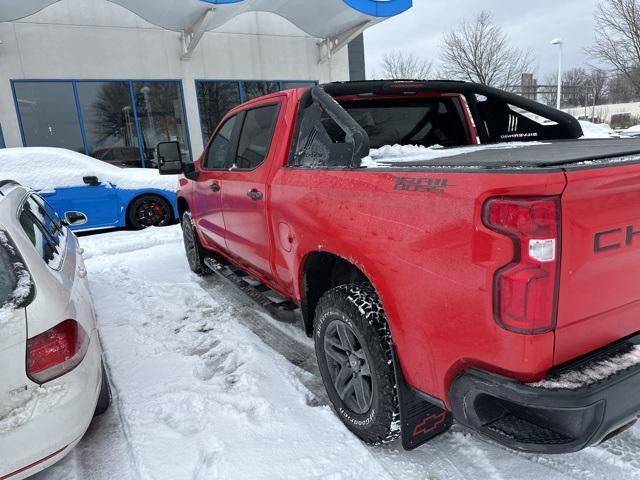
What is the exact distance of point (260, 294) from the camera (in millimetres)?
3775

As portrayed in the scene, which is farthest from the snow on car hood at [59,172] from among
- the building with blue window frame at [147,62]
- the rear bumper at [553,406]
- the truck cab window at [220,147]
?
the rear bumper at [553,406]

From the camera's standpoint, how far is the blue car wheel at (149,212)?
A: 849 cm

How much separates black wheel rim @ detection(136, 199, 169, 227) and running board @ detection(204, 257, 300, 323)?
13.6ft

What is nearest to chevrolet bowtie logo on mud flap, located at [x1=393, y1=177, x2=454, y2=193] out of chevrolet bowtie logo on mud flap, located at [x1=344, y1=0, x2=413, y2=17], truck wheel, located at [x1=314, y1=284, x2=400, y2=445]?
truck wheel, located at [x1=314, y1=284, x2=400, y2=445]

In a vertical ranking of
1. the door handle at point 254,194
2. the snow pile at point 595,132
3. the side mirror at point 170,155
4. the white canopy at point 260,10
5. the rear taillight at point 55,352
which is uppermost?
the white canopy at point 260,10

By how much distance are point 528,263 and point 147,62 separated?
1355 centimetres

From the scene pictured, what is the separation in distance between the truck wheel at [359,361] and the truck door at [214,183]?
196 cm

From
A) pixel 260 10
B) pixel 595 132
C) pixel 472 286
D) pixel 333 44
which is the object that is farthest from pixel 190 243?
pixel 333 44

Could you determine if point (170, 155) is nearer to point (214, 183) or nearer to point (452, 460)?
point (214, 183)

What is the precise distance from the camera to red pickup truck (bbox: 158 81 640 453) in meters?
1.48

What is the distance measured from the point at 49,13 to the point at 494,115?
12172mm

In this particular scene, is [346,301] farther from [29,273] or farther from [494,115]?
[494,115]

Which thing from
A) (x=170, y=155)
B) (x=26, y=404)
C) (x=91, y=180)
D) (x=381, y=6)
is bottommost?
(x=26, y=404)

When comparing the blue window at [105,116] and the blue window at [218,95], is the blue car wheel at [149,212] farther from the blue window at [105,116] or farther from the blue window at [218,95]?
the blue window at [218,95]
